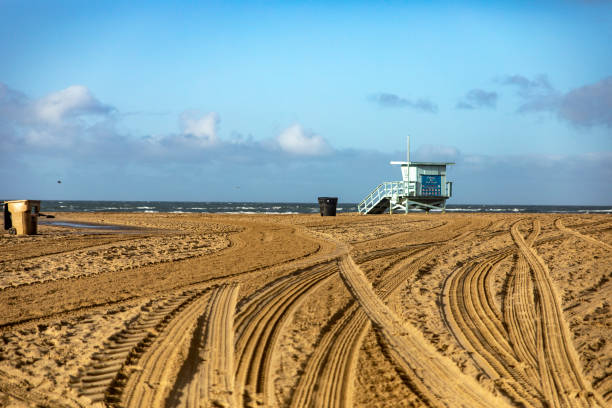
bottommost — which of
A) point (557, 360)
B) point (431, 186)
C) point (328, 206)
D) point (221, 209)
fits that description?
point (557, 360)

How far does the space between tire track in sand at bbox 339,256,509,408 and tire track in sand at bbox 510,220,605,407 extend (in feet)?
1.90

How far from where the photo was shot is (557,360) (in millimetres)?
4754

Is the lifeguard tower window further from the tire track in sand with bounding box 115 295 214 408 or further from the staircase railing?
the tire track in sand with bounding box 115 295 214 408

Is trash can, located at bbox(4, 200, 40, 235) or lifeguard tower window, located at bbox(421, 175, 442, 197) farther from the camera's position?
lifeguard tower window, located at bbox(421, 175, 442, 197)

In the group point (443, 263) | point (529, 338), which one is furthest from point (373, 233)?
point (529, 338)

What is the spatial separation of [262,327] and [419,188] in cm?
2710

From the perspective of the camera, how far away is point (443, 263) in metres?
10.4

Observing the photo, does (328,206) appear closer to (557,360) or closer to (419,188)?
(419,188)

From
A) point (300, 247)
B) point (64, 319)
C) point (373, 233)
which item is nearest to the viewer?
point (64, 319)

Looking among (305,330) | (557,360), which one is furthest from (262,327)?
(557,360)

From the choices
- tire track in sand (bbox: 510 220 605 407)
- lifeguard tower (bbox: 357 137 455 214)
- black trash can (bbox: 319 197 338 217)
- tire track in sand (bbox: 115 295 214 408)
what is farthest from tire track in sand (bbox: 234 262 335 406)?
lifeguard tower (bbox: 357 137 455 214)

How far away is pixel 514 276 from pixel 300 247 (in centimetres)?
590

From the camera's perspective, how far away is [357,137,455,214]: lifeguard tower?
3156 centimetres

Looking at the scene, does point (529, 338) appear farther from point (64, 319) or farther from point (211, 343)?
point (64, 319)
